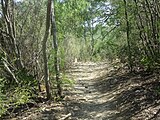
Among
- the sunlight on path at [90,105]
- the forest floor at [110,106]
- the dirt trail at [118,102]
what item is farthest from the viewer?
→ the sunlight on path at [90,105]

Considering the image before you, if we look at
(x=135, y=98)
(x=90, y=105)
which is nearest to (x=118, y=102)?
(x=135, y=98)

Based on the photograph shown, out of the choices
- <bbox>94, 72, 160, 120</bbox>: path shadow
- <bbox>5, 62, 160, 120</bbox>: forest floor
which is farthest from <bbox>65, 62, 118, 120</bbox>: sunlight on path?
<bbox>94, 72, 160, 120</bbox>: path shadow

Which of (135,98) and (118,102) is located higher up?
(135,98)

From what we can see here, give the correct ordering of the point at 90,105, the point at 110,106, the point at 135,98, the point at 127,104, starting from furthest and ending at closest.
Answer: the point at 90,105, the point at 110,106, the point at 135,98, the point at 127,104

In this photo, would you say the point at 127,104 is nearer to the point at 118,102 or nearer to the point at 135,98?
the point at 135,98

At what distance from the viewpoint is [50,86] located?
46.1 feet

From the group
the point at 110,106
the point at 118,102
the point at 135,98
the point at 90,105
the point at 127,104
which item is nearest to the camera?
the point at 127,104

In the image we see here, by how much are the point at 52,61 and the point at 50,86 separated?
109 centimetres

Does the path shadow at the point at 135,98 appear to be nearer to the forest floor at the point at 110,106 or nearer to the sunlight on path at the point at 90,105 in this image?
the forest floor at the point at 110,106

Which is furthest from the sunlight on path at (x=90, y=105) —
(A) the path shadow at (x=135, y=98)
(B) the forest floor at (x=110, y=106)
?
(A) the path shadow at (x=135, y=98)

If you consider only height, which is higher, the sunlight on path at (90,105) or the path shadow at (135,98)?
the path shadow at (135,98)

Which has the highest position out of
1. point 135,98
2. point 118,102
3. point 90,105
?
point 135,98

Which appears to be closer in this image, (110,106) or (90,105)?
(110,106)

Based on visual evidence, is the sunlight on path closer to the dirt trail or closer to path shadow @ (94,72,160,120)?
the dirt trail
